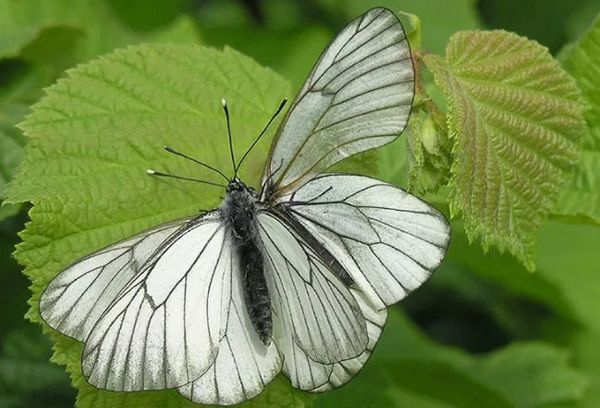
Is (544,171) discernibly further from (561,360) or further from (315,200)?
(561,360)

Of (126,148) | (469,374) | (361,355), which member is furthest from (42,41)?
(469,374)

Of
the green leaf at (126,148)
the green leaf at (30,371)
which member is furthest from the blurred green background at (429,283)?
the green leaf at (126,148)

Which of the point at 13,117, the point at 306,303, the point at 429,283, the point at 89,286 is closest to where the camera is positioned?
the point at 89,286

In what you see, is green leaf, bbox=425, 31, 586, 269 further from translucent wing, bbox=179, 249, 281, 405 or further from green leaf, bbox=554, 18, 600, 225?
translucent wing, bbox=179, 249, 281, 405

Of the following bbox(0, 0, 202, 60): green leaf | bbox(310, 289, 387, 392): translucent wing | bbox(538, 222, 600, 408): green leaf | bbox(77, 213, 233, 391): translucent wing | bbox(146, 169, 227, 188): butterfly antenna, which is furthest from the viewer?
bbox(538, 222, 600, 408): green leaf

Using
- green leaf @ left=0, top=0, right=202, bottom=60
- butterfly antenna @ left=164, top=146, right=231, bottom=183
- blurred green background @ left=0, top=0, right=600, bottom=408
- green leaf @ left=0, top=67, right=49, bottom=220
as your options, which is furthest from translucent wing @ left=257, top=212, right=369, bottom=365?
green leaf @ left=0, top=0, right=202, bottom=60

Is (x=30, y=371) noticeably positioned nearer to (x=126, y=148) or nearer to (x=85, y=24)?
(x=126, y=148)

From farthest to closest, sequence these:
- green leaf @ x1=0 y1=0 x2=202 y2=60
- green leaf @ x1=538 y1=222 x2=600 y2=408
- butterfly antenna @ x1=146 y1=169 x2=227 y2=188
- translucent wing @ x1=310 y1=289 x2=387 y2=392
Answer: green leaf @ x1=538 y1=222 x2=600 y2=408 < green leaf @ x1=0 y1=0 x2=202 y2=60 < butterfly antenna @ x1=146 y1=169 x2=227 y2=188 < translucent wing @ x1=310 y1=289 x2=387 y2=392

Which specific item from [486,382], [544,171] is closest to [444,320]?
[486,382]
